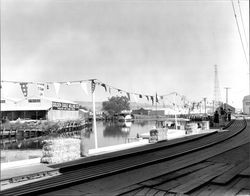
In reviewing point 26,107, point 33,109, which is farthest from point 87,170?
point 26,107

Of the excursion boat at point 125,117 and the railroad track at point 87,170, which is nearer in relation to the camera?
the railroad track at point 87,170

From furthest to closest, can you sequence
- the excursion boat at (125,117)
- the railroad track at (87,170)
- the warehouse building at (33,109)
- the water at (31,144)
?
1. the excursion boat at (125,117)
2. the warehouse building at (33,109)
3. the water at (31,144)
4. the railroad track at (87,170)

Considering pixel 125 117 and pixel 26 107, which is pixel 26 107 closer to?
pixel 26 107

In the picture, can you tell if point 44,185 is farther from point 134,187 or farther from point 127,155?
point 127,155

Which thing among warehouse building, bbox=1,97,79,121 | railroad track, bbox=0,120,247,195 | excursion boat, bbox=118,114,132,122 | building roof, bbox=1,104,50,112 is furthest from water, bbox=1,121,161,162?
excursion boat, bbox=118,114,132,122

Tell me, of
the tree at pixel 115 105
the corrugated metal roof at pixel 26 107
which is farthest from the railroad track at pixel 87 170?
the tree at pixel 115 105

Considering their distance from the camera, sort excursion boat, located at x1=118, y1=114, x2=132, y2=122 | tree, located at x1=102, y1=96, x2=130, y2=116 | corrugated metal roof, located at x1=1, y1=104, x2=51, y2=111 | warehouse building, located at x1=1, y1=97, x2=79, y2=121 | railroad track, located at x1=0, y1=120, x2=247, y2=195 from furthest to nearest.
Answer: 1. tree, located at x1=102, y1=96, x2=130, y2=116
2. excursion boat, located at x1=118, y1=114, x2=132, y2=122
3. warehouse building, located at x1=1, y1=97, x2=79, y2=121
4. corrugated metal roof, located at x1=1, y1=104, x2=51, y2=111
5. railroad track, located at x1=0, y1=120, x2=247, y2=195

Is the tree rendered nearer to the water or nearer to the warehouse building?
the warehouse building

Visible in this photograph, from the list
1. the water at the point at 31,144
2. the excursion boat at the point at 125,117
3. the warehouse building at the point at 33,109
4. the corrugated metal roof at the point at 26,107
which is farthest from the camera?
the excursion boat at the point at 125,117

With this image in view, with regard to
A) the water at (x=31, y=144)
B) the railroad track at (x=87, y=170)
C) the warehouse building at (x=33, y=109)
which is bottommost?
the water at (x=31, y=144)

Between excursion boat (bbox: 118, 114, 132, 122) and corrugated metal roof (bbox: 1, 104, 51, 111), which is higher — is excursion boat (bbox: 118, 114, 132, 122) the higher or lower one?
the lower one

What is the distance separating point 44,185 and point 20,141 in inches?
1393

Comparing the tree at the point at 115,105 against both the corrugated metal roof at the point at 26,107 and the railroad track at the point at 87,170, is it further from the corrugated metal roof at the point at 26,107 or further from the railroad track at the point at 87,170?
the railroad track at the point at 87,170

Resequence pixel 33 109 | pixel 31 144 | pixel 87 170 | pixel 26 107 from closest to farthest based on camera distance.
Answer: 1. pixel 87 170
2. pixel 31 144
3. pixel 26 107
4. pixel 33 109
